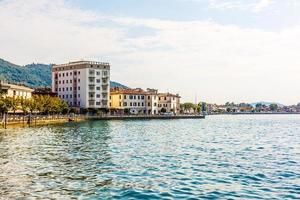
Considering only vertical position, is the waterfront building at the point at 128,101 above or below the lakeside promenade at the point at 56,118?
above

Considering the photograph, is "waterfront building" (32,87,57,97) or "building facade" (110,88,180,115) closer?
"waterfront building" (32,87,57,97)

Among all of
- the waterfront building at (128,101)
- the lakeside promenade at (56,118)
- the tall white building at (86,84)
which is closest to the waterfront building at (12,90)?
the lakeside promenade at (56,118)

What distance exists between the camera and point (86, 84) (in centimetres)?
16438

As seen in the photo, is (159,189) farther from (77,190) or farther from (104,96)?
(104,96)

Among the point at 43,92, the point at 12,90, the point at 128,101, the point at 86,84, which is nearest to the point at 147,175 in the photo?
the point at 12,90

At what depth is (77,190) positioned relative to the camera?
75.2 feet

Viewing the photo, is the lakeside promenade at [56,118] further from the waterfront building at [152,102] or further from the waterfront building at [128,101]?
the waterfront building at [152,102]

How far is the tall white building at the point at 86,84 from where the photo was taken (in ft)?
541

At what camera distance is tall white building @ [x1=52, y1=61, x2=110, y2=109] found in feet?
541

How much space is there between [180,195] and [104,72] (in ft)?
492

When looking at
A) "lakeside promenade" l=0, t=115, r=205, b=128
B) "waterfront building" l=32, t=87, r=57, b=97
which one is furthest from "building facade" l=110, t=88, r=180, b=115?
"waterfront building" l=32, t=87, r=57, b=97

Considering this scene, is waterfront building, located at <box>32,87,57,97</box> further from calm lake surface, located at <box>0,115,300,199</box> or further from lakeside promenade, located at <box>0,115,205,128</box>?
calm lake surface, located at <box>0,115,300,199</box>

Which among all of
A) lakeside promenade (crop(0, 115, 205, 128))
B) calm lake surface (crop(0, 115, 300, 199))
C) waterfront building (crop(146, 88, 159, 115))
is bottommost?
calm lake surface (crop(0, 115, 300, 199))

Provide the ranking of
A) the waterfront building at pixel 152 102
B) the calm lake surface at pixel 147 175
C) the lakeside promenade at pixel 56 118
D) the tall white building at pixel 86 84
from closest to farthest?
1. the calm lake surface at pixel 147 175
2. the lakeside promenade at pixel 56 118
3. the tall white building at pixel 86 84
4. the waterfront building at pixel 152 102
